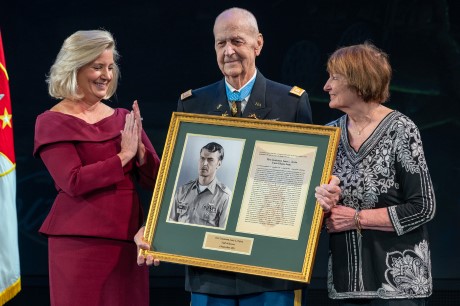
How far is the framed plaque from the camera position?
2777 millimetres

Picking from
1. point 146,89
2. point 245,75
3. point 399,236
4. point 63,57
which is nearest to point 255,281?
point 399,236

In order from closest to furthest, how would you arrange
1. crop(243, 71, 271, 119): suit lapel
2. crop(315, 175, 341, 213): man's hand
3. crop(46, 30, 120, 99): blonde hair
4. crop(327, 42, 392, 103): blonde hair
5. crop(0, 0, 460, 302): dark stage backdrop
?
crop(315, 175, 341, 213): man's hand
crop(327, 42, 392, 103): blonde hair
crop(243, 71, 271, 119): suit lapel
crop(46, 30, 120, 99): blonde hair
crop(0, 0, 460, 302): dark stage backdrop

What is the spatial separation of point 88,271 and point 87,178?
0.35 meters

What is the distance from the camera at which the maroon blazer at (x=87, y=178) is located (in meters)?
3.03

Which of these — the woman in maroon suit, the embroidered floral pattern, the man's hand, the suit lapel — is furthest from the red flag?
the embroidered floral pattern

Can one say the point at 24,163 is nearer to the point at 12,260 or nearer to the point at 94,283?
the point at 12,260

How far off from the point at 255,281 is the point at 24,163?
2.95 meters

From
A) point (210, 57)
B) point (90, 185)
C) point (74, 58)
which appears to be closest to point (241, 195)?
point (90, 185)

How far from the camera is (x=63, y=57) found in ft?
10.3

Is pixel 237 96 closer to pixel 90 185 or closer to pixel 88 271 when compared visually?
pixel 90 185

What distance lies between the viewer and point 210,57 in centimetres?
542

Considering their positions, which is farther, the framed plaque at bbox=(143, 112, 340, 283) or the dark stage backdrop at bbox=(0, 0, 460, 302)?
the dark stage backdrop at bbox=(0, 0, 460, 302)

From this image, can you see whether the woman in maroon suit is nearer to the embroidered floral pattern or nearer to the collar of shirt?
the collar of shirt

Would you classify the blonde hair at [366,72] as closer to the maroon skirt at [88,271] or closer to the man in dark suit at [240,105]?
the man in dark suit at [240,105]
